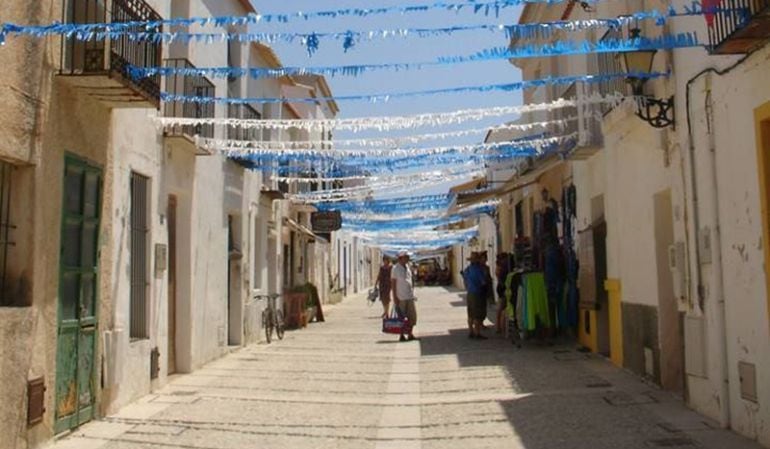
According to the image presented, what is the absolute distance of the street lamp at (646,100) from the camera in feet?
27.5

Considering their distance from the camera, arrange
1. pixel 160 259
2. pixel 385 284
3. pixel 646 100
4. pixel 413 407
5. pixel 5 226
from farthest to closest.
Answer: pixel 385 284, pixel 160 259, pixel 413 407, pixel 646 100, pixel 5 226

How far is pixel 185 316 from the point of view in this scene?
11555 millimetres

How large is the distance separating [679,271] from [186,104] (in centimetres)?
730

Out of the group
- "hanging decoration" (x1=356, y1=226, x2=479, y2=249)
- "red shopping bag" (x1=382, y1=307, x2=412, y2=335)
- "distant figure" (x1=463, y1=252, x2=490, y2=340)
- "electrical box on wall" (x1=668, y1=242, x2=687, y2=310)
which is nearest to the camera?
"electrical box on wall" (x1=668, y1=242, x2=687, y2=310)

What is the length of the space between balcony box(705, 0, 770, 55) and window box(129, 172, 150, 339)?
21.5 feet

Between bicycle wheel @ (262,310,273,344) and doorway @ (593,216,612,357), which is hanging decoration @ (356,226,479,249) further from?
doorway @ (593,216,612,357)

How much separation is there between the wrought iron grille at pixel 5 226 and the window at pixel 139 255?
2755 mm

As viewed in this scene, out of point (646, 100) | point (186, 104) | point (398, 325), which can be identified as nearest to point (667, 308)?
point (646, 100)

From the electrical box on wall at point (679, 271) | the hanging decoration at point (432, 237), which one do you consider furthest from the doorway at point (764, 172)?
the hanging decoration at point (432, 237)

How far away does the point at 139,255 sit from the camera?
9672 mm

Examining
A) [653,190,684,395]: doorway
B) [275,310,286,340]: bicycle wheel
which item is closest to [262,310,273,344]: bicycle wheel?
[275,310,286,340]: bicycle wheel

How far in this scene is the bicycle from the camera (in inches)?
640

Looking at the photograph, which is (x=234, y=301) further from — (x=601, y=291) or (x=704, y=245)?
(x=704, y=245)

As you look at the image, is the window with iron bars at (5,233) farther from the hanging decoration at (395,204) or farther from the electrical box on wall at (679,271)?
the hanging decoration at (395,204)
